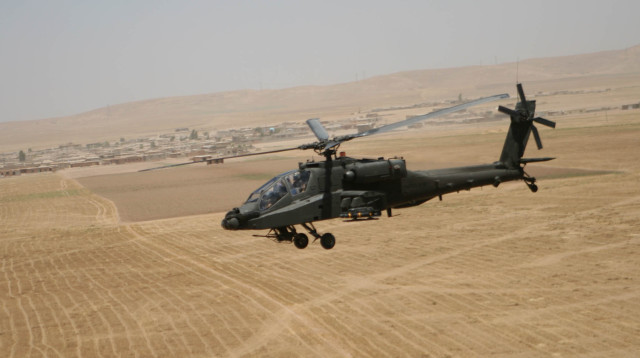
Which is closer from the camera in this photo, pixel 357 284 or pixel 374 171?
pixel 374 171

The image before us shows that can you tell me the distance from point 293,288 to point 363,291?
2584mm

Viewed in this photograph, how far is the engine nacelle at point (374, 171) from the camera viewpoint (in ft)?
64.4

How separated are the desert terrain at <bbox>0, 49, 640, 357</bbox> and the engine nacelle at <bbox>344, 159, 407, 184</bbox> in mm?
4050

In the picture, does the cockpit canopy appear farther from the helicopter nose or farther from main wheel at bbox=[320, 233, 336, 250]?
main wheel at bbox=[320, 233, 336, 250]

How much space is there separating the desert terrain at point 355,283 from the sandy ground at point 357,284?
3.1 inches

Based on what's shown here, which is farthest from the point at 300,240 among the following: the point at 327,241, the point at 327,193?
the point at 327,193

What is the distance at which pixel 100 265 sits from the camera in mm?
28984

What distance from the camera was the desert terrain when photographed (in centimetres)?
1770

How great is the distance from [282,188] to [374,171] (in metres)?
2.90

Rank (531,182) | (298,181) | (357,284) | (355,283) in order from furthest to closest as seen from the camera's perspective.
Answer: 1. (531,182)
2. (355,283)
3. (357,284)
4. (298,181)

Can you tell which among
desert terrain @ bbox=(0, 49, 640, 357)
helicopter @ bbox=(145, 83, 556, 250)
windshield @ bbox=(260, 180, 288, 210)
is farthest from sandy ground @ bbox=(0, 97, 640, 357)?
windshield @ bbox=(260, 180, 288, 210)

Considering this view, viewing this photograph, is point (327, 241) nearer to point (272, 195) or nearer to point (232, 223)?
point (272, 195)

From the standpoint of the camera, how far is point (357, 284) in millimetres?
23062

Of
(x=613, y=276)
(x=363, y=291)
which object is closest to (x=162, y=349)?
(x=363, y=291)
